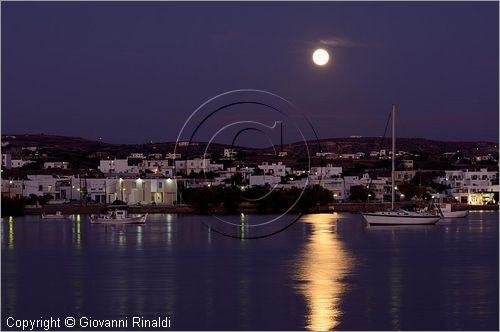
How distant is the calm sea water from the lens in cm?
1434

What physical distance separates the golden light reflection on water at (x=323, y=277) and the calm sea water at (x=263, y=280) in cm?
2

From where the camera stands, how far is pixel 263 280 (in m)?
18.4

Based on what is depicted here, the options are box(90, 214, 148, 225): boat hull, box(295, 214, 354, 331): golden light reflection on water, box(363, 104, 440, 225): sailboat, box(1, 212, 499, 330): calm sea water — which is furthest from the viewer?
box(90, 214, 148, 225): boat hull

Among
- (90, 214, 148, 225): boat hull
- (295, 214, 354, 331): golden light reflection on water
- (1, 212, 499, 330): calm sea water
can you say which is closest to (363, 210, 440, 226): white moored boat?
(1, 212, 499, 330): calm sea water

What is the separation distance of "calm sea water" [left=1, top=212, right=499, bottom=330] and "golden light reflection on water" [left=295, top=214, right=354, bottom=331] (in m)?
0.02

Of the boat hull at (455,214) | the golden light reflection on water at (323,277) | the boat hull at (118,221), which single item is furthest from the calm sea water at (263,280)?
the boat hull at (455,214)

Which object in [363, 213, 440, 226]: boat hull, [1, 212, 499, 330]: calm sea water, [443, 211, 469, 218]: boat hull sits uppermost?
[363, 213, 440, 226]: boat hull

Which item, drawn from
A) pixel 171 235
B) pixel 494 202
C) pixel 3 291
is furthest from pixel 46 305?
pixel 494 202

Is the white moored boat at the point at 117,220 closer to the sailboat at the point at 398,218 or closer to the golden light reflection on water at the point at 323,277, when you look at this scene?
the sailboat at the point at 398,218

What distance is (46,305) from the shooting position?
1541 centimetres

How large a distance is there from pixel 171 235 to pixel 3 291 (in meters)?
14.4

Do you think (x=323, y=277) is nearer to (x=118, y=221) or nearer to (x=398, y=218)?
(x=398, y=218)

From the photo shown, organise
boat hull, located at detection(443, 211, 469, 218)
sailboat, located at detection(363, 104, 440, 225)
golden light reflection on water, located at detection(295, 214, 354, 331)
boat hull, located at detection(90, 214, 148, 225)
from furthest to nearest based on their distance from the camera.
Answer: boat hull, located at detection(443, 211, 469, 218)
boat hull, located at detection(90, 214, 148, 225)
sailboat, located at detection(363, 104, 440, 225)
golden light reflection on water, located at detection(295, 214, 354, 331)

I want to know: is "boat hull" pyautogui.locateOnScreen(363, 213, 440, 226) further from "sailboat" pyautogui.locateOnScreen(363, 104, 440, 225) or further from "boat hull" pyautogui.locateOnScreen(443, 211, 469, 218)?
"boat hull" pyautogui.locateOnScreen(443, 211, 469, 218)
